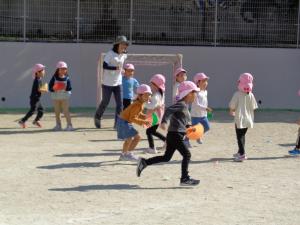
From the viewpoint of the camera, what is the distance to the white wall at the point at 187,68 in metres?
19.1

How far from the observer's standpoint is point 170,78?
19828 mm

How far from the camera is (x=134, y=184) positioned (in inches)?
393

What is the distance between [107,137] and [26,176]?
13.9ft

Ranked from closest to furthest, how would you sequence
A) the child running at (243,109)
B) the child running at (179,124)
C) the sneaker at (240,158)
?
the child running at (179,124) < the sneaker at (240,158) < the child running at (243,109)

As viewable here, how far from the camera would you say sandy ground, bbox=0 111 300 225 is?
27.4 feet

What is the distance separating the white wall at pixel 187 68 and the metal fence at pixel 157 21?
1.12ft

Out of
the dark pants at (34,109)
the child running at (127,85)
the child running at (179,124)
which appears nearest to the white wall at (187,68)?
the dark pants at (34,109)

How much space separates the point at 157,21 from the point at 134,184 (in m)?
10.8

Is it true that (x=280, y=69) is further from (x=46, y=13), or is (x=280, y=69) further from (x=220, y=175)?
(x=220, y=175)

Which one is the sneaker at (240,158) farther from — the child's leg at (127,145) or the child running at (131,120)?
the child's leg at (127,145)

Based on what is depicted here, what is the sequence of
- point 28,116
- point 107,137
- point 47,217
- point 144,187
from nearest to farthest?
1. point 47,217
2. point 144,187
3. point 107,137
4. point 28,116

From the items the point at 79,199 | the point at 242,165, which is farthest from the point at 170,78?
the point at 79,199

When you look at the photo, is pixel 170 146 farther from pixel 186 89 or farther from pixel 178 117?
pixel 186 89

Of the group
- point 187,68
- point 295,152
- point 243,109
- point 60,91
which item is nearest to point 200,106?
point 243,109
